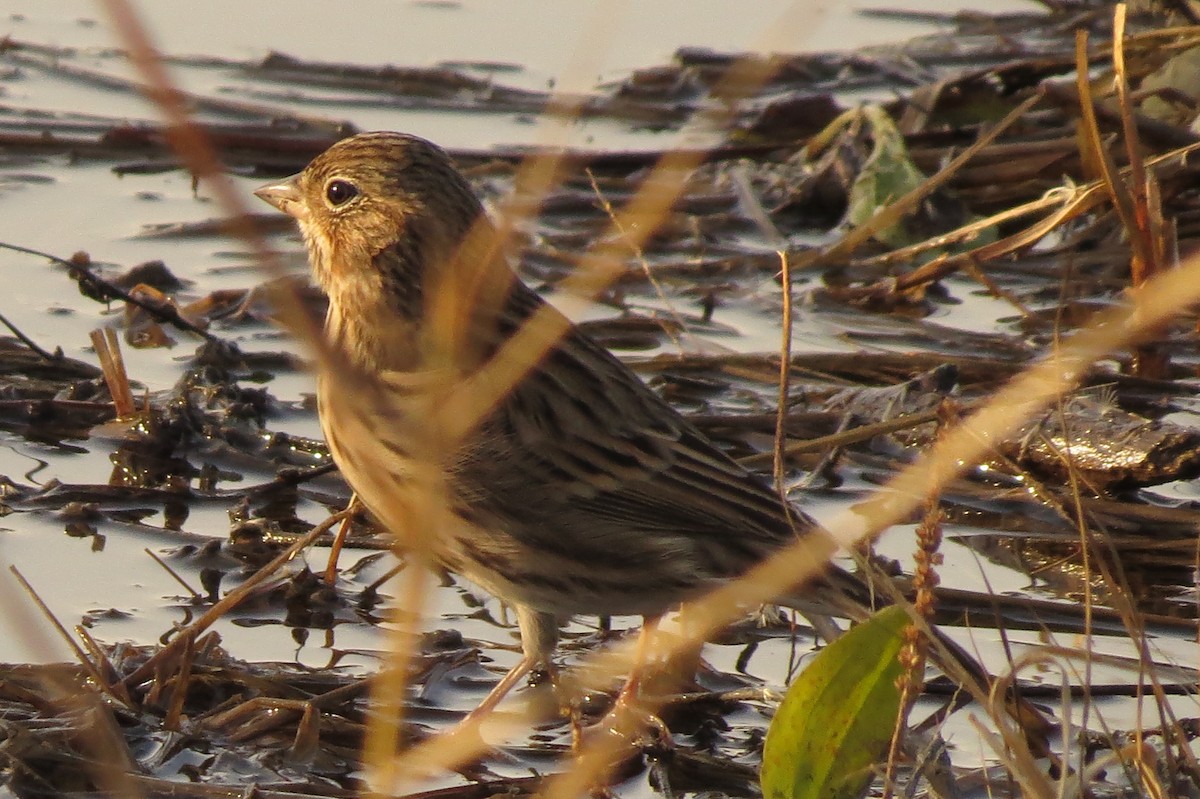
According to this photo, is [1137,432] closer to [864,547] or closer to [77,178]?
[864,547]

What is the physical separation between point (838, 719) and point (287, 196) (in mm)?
2724

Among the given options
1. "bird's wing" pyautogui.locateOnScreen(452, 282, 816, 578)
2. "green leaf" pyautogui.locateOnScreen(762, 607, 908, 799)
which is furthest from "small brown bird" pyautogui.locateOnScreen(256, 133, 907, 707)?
"green leaf" pyautogui.locateOnScreen(762, 607, 908, 799)

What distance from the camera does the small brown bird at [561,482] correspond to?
4.76 metres

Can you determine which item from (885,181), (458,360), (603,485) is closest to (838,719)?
(603,485)

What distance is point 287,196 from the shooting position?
573cm

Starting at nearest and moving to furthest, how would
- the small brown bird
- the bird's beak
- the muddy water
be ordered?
the small brown bird → the muddy water → the bird's beak

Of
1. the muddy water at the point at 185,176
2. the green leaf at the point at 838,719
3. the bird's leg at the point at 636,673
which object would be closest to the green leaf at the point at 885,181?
the muddy water at the point at 185,176

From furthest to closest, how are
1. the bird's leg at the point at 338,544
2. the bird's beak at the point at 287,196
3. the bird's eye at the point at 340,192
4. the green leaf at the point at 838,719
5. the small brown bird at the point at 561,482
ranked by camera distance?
1. the bird's beak at the point at 287,196
2. the bird's eye at the point at 340,192
3. the bird's leg at the point at 338,544
4. the small brown bird at the point at 561,482
5. the green leaf at the point at 838,719

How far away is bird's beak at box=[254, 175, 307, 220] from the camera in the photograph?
571 cm

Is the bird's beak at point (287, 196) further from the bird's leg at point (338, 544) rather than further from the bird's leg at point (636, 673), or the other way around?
the bird's leg at point (636, 673)

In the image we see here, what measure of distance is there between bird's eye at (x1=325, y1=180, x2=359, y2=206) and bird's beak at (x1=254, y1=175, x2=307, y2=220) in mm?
129

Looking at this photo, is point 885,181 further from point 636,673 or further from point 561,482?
point 636,673

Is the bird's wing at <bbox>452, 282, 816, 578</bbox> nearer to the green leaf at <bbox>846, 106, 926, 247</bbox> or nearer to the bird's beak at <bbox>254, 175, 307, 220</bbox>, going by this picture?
the bird's beak at <bbox>254, 175, 307, 220</bbox>

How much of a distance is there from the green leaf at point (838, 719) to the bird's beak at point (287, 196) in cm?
260
